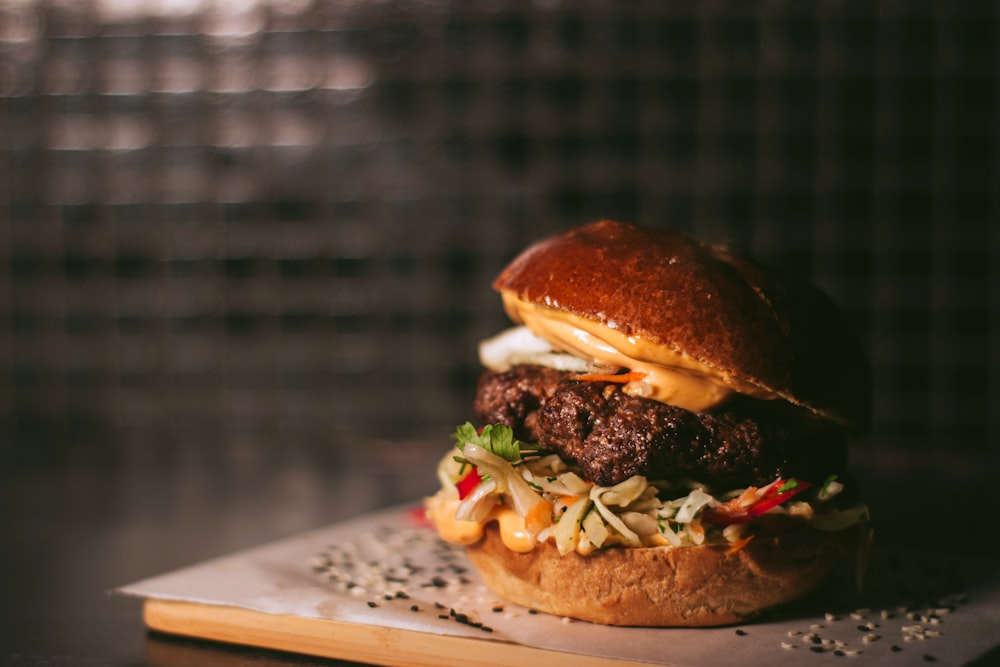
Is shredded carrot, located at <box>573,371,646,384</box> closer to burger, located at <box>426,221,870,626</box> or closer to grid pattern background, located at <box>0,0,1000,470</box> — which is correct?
burger, located at <box>426,221,870,626</box>

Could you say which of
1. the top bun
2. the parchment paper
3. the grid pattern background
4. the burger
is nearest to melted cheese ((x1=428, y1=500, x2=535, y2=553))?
the burger

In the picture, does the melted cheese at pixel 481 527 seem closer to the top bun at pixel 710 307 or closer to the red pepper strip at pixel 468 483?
the red pepper strip at pixel 468 483

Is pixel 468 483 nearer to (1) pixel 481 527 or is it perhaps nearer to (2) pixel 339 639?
(1) pixel 481 527

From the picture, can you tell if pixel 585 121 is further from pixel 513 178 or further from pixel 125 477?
pixel 125 477

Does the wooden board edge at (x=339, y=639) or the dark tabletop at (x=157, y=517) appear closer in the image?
the wooden board edge at (x=339, y=639)

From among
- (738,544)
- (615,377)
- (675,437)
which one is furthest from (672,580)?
(615,377)

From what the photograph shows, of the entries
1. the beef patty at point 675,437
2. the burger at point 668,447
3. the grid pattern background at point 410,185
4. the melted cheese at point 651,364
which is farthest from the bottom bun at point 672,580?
the grid pattern background at point 410,185
